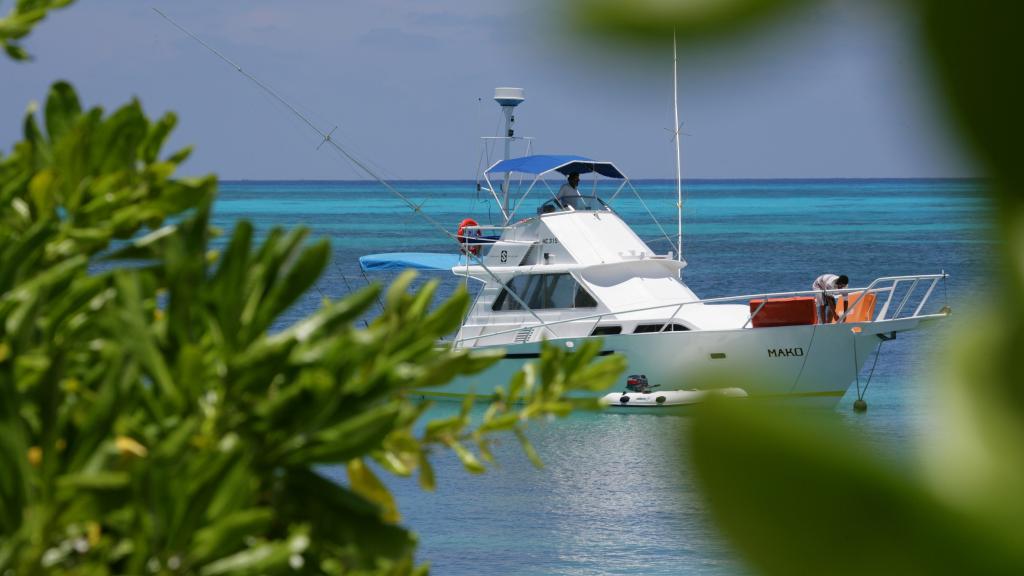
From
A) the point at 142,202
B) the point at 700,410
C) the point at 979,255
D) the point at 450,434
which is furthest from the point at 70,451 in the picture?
the point at 979,255

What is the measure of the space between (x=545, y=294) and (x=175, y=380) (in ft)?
62.6

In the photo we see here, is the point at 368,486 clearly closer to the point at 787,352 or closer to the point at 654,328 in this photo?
the point at 787,352

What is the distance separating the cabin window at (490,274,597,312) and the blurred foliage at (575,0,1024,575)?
19.2 m

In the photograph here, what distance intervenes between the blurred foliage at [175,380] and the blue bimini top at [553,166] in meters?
19.1

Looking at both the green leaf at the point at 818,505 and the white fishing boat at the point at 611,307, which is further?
the white fishing boat at the point at 611,307

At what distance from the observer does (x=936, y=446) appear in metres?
0.72

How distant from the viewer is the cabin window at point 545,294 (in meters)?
20.1

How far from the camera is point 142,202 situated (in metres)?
1.83

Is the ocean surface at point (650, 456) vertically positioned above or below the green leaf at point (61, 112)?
below

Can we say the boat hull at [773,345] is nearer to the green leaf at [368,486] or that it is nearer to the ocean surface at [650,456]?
the ocean surface at [650,456]

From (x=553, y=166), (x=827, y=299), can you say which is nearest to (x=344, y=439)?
(x=827, y=299)

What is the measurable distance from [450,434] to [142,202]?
60 centimetres

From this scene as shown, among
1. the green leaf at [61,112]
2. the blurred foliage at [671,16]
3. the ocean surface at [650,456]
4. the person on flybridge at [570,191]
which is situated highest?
the person on flybridge at [570,191]

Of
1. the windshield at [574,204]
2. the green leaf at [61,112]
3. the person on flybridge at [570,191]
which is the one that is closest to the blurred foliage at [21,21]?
the green leaf at [61,112]
